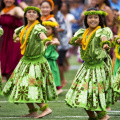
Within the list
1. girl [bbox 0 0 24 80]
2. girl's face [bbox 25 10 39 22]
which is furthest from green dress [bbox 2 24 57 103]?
girl [bbox 0 0 24 80]

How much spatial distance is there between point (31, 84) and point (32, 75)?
0.13 metres

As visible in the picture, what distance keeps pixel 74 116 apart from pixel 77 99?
75cm

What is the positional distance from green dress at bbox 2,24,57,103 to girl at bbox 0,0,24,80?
8.38 ft

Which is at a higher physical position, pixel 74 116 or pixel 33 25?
pixel 33 25

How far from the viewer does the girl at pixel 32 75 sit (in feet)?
25.5

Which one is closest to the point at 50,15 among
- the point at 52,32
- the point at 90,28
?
the point at 52,32

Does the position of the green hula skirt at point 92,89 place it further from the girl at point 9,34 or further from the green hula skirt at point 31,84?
the girl at point 9,34

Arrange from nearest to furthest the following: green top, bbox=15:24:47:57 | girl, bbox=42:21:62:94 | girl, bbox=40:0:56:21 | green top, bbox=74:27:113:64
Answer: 1. green top, bbox=74:27:113:64
2. green top, bbox=15:24:47:57
3. girl, bbox=42:21:62:94
4. girl, bbox=40:0:56:21

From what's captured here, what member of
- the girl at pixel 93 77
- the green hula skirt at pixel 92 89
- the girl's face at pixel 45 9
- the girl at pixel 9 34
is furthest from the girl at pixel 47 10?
the green hula skirt at pixel 92 89

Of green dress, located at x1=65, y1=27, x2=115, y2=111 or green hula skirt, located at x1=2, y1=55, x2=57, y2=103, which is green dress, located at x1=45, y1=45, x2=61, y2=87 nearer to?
green hula skirt, located at x1=2, y1=55, x2=57, y2=103

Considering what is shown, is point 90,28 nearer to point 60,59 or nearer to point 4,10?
point 4,10

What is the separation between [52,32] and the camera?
985 cm

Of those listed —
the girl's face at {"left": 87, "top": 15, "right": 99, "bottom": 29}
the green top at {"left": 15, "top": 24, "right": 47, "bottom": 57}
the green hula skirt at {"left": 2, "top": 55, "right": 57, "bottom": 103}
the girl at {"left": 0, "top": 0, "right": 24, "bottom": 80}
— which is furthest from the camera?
the girl at {"left": 0, "top": 0, "right": 24, "bottom": 80}

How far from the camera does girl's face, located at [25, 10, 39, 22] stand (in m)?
8.05
